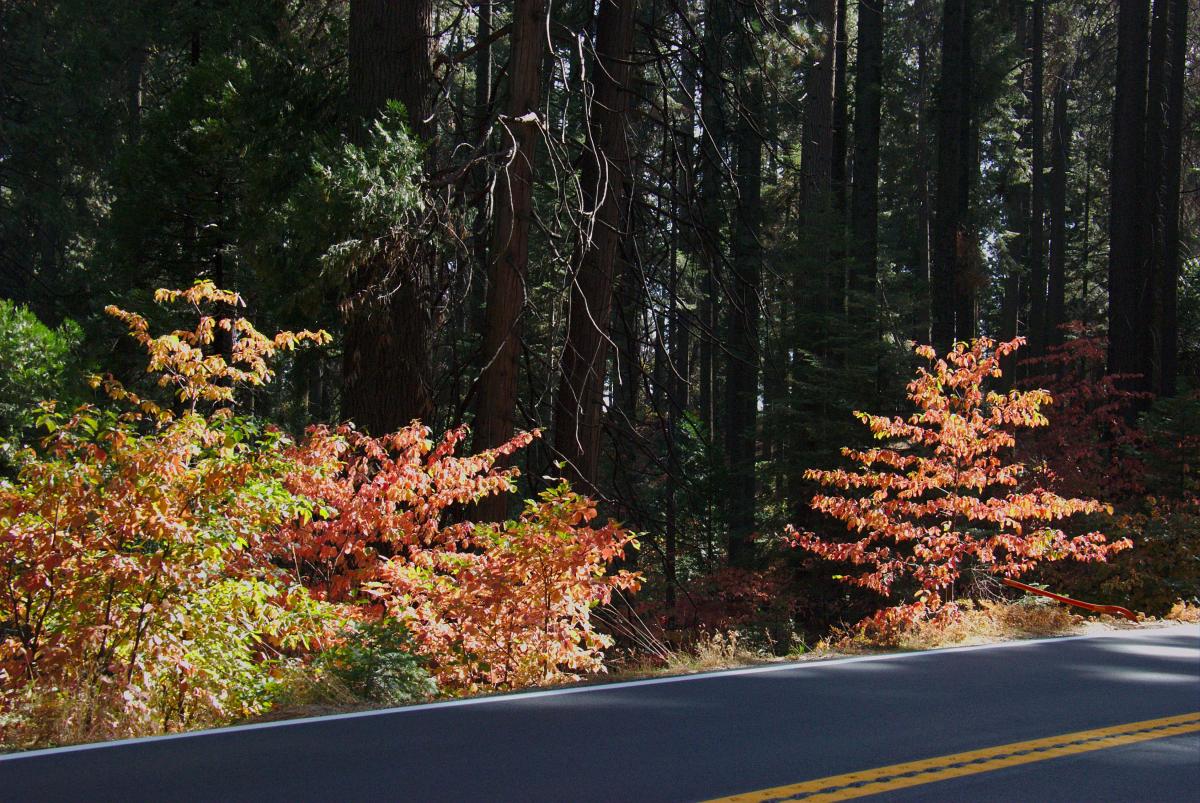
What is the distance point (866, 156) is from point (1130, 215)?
212 inches

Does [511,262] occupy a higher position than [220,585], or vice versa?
[511,262]

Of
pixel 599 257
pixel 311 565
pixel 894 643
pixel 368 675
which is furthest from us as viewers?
pixel 599 257

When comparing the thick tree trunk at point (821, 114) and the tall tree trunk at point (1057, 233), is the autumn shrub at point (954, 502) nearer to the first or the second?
the thick tree trunk at point (821, 114)

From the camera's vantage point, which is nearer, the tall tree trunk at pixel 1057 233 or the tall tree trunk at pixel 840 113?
the tall tree trunk at pixel 840 113

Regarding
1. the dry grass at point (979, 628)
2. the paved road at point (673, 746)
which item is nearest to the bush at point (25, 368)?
the paved road at point (673, 746)

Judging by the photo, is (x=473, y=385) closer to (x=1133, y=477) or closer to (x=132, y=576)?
(x=132, y=576)

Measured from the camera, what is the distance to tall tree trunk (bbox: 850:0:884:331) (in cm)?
2055

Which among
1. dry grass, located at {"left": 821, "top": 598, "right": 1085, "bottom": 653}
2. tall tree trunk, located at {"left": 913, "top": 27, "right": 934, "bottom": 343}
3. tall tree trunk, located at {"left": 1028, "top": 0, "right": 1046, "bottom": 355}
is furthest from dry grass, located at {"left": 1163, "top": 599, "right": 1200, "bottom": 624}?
tall tree trunk, located at {"left": 1028, "top": 0, "right": 1046, "bottom": 355}

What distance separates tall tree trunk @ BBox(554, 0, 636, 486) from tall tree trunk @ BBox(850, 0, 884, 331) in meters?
7.41

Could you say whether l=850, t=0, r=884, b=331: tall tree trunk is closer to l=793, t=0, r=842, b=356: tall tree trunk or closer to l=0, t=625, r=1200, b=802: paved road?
l=793, t=0, r=842, b=356: tall tree trunk

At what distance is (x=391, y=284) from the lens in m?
11.2

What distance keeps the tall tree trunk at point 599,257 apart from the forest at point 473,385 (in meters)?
0.07

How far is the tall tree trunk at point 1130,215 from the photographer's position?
796 inches

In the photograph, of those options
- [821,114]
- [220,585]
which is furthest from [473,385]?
[821,114]
